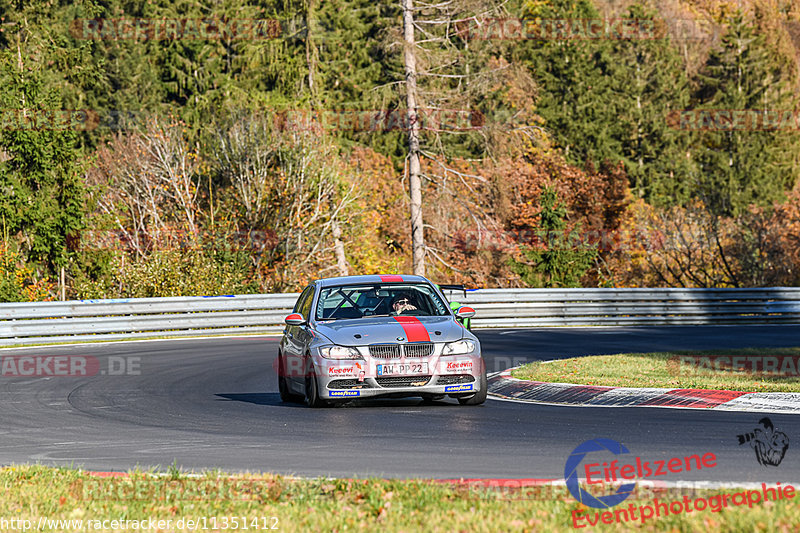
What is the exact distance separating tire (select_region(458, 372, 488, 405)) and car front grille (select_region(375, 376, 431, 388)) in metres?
0.73

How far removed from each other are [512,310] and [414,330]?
1895 centimetres

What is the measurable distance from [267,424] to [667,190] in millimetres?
67793

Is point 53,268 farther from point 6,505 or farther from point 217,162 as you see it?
point 6,505

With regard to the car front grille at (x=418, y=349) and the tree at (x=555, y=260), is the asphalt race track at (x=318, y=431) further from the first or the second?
the tree at (x=555, y=260)

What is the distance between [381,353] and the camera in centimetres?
1261

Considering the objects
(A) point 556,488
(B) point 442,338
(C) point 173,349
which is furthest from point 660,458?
(C) point 173,349

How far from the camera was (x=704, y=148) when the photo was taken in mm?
78500

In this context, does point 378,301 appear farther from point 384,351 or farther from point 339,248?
point 339,248

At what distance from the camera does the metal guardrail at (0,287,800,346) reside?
27.0 metres

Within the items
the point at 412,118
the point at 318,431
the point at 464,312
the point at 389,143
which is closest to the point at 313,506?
the point at 318,431

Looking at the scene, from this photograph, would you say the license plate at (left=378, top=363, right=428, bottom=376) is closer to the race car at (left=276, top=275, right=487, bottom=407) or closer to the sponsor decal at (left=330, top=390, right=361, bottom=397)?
the race car at (left=276, top=275, right=487, bottom=407)

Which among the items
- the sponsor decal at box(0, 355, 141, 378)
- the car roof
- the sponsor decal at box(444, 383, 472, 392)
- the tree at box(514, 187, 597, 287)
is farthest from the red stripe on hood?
the tree at box(514, 187, 597, 287)

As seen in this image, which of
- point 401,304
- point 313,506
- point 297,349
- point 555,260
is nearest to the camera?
point 313,506

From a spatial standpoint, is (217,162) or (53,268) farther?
(217,162)
